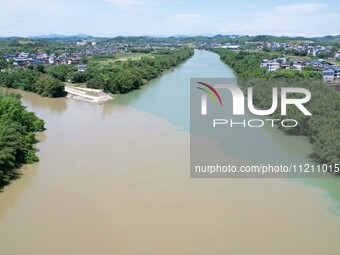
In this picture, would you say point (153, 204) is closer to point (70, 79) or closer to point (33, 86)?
point (33, 86)

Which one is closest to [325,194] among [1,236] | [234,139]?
[234,139]

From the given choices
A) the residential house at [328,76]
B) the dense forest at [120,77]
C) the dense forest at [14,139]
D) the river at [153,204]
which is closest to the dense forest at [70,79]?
the dense forest at [120,77]

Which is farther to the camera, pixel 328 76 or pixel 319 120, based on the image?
pixel 328 76

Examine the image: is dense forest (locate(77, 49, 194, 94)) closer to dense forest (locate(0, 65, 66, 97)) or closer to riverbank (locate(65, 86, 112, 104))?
riverbank (locate(65, 86, 112, 104))

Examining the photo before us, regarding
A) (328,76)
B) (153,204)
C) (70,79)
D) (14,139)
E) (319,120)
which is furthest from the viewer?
(70,79)

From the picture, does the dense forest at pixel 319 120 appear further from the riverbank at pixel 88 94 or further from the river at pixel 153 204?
the riverbank at pixel 88 94

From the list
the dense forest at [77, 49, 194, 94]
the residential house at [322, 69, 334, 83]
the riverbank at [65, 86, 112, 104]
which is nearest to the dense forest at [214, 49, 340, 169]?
the riverbank at [65, 86, 112, 104]

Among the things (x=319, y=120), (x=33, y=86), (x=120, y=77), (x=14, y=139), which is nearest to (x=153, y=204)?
(x=14, y=139)
